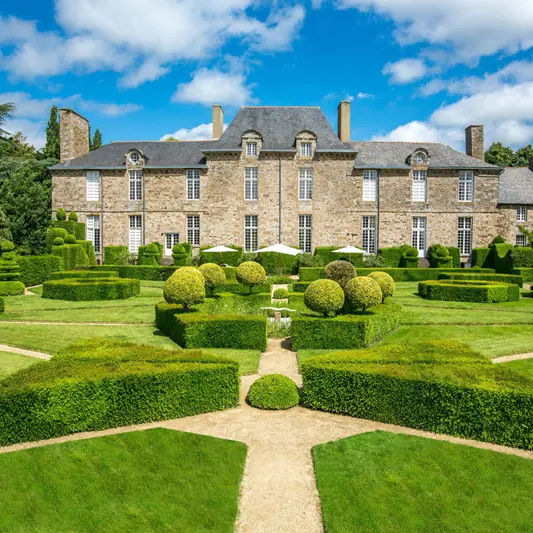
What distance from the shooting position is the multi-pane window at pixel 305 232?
111 ft

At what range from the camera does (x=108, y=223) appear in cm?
3453

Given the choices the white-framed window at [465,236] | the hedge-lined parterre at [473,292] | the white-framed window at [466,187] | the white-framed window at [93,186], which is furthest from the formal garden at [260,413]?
the white-framed window at [466,187]

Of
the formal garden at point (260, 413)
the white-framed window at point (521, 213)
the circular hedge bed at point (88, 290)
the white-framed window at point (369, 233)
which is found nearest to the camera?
the formal garden at point (260, 413)

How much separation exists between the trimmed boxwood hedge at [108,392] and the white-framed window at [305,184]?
83.7 feet

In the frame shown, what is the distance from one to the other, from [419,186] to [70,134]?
26530 mm

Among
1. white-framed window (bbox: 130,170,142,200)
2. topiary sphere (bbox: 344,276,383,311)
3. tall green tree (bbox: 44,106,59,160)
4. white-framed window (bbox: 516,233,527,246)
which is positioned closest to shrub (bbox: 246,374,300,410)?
topiary sphere (bbox: 344,276,383,311)

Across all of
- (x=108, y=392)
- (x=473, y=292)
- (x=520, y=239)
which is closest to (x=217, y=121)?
(x=473, y=292)

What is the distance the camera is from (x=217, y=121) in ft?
117

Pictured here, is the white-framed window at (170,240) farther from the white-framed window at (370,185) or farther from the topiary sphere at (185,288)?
the topiary sphere at (185,288)

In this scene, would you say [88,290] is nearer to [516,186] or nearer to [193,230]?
[193,230]

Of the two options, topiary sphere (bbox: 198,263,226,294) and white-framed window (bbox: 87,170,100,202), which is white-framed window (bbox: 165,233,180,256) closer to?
white-framed window (bbox: 87,170,100,202)

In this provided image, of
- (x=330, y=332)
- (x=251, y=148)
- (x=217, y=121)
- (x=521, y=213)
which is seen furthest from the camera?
(x=217, y=121)

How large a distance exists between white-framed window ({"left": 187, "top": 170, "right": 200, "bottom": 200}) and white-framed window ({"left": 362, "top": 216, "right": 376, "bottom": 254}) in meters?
12.5

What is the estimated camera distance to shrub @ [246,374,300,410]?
28.8ft
